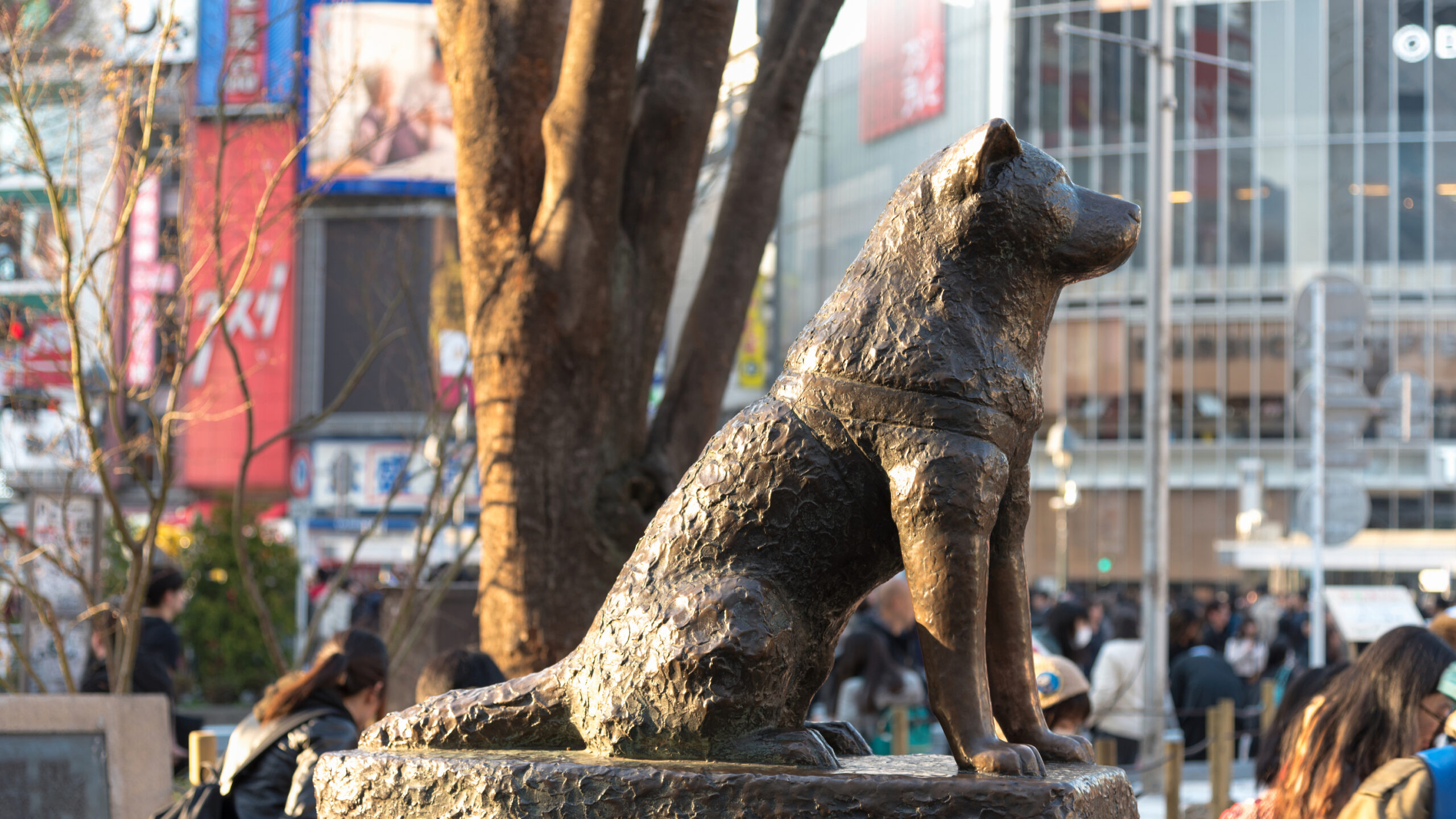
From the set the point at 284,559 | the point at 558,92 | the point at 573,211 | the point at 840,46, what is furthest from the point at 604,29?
the point at 840,46

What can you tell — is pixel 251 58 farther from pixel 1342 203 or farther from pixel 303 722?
pixel 1342 203

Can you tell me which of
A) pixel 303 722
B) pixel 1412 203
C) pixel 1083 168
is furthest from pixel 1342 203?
pixel 303 722

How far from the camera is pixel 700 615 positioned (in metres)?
2.11

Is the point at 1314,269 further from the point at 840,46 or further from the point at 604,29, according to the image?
the point at 604,29

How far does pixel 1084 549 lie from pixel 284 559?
2196 cm

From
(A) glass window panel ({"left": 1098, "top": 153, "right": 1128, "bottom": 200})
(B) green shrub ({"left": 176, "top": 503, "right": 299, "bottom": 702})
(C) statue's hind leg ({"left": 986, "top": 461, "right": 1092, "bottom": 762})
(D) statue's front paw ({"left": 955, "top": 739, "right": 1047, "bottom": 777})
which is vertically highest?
(A) glass window panel ({"left": 1098, "top": 153, "right": 1128, "bottom": 200})

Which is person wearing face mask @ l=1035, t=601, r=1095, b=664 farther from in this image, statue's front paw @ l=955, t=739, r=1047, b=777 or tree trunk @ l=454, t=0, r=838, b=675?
statue's front paw @ l=955, t=739, r=1047, b=777

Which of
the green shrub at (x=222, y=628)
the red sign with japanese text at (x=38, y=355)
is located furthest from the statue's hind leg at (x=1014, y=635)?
the green shrub at (x=222, y=628)

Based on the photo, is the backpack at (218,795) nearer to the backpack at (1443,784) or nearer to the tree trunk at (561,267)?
the tree trunk at (561,267)

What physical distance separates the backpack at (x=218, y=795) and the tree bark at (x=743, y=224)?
1.74 m

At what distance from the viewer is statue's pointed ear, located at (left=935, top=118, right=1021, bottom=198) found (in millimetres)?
2117

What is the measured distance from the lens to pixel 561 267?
4.54 m

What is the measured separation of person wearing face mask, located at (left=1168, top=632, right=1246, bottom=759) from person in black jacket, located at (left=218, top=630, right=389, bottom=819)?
6.61 metres

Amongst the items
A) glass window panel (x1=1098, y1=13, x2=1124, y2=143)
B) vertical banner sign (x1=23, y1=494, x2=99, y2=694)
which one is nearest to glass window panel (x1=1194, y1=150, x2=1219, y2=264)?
glass window panel (x1=1098, y1=13, x2=1124, y2=143)
